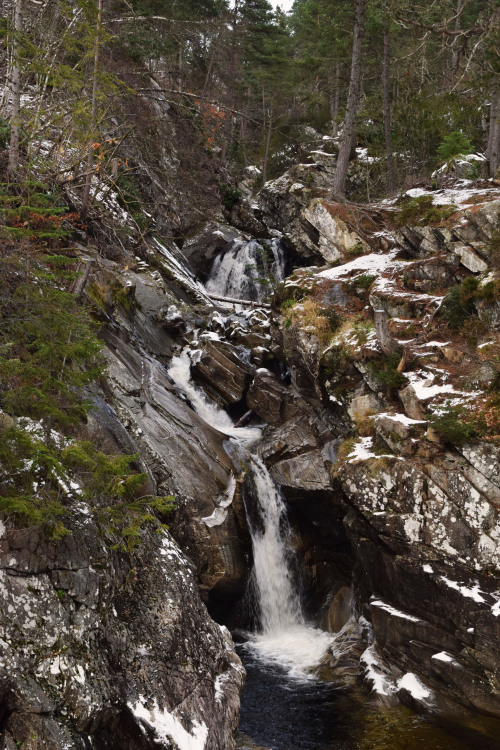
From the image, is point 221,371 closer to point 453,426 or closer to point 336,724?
point 453,426

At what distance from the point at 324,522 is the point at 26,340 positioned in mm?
9624

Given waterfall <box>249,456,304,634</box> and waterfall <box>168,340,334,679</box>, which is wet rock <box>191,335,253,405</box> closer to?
waterfall <box>168,340,334,679</box>

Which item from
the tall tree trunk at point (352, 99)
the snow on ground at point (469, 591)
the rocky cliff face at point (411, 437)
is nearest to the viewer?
the snow on ground at point (469, 591)

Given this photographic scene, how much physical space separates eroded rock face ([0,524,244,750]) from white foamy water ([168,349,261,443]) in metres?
8.45

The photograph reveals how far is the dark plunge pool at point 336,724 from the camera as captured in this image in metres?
8.67

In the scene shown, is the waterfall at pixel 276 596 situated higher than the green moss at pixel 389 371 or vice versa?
the green moss at pixel 389 371

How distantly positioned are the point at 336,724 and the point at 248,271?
1967cm

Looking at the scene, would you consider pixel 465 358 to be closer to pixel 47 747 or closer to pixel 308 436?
pixel 308 436

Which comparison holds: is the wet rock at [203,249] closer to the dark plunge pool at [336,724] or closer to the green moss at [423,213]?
the green moss at [423,213]

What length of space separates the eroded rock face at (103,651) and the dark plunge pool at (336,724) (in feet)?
6.64

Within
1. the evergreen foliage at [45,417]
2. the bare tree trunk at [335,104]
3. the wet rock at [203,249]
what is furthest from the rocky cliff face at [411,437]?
the bare tree trunk at [335,104]

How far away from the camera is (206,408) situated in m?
17.2

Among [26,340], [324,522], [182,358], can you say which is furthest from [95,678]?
[182,358]

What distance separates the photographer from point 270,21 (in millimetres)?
38281
